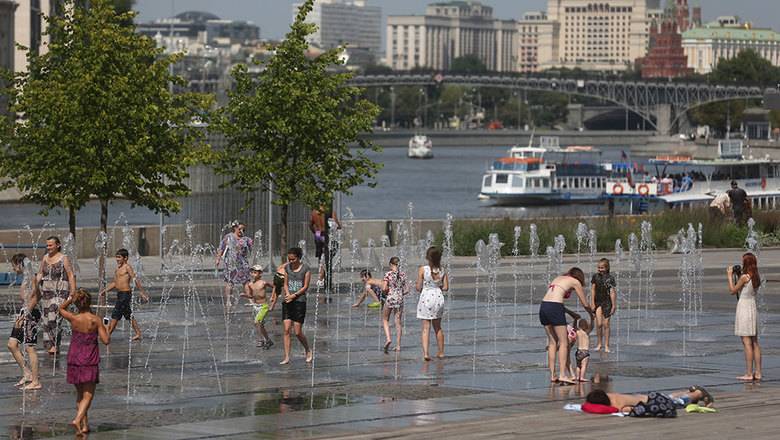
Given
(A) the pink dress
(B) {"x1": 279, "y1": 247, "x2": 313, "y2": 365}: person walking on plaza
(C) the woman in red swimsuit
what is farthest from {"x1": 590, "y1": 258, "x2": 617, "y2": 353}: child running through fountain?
(A) the pink dress

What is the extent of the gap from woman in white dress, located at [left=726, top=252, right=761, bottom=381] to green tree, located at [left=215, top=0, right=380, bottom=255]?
14.0 metres

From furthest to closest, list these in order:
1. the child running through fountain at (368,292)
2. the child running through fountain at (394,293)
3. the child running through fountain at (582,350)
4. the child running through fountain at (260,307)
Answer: the child running through fountain at (368,292), the child running through fountain at (260,307), the child running through fountain at (394,293), the child running through fountain at (582,350)

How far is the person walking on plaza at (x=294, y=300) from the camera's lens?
22.6 metres

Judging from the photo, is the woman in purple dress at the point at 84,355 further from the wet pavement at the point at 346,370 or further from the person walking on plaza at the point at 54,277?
the person walking on plaza at the point at 54,277

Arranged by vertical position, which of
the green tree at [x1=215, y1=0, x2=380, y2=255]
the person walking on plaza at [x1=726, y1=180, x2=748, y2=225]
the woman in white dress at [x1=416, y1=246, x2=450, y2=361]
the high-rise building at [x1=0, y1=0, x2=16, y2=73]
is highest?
the high-rise building at [x1=0, y1=0, x2=16, y2=73]

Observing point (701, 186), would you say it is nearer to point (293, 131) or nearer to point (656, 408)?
point (293, 131)

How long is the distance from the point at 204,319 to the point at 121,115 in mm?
5155

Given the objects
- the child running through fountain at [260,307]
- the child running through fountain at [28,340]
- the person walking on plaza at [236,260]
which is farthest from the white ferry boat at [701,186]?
the child running through fountain at [28,340]

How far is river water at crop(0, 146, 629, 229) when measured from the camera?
8338 centimetres

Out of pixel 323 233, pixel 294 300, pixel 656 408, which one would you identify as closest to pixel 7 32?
pixel 323 233

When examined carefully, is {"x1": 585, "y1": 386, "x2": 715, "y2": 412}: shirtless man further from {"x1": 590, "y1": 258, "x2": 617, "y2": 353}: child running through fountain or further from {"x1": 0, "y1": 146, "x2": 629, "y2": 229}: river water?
{"x1": 0, "y1": 146, "x2": 629, "y2": 229}: river water

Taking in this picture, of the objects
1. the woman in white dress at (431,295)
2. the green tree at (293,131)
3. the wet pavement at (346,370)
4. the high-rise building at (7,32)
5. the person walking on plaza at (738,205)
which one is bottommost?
the wet pavement at (346,370)

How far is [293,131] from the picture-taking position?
35000 mm

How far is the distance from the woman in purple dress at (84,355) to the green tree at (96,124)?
14.0 m
